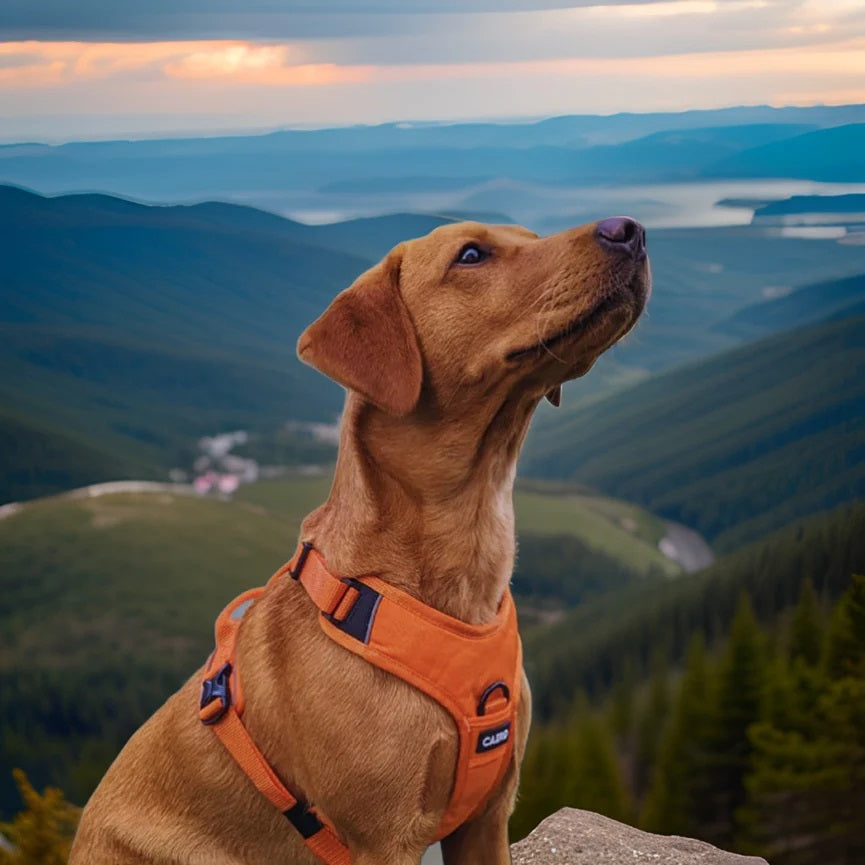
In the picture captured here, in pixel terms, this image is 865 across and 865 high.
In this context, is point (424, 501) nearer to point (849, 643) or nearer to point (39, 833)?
point (849, 643)

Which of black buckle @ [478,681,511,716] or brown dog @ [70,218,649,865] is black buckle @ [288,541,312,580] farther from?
black buckle @ [478,681,511,716]

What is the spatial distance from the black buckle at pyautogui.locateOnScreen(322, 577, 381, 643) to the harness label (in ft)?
2.71

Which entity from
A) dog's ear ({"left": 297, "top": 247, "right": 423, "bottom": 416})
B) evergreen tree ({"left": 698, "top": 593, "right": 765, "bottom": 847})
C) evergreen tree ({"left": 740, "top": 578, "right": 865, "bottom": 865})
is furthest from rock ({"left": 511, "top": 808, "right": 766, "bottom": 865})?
evergreen tree ({"left": 698, "top": 593, "right": 765, "bottom": 847})

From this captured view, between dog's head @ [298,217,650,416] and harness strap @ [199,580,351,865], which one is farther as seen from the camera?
harness strap @ [199,580,351,865]

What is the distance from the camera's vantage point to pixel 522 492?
127 m

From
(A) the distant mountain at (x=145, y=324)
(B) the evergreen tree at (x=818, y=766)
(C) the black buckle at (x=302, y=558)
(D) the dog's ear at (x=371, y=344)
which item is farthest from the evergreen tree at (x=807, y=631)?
(A) the distant mountain at (x=145, y=324)

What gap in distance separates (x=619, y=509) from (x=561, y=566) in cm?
2267

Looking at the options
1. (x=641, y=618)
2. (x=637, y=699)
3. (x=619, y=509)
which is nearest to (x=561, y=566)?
(x=619, y=509)

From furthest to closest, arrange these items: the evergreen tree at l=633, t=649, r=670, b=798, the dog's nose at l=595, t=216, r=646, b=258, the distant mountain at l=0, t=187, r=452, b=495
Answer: the distant mountain at l=0, t=187, r=452, b=495 < the evergreen tree at l=633, t=649, r=670, b=798 < the dog's nose at l=595, t=216, r=646, b=258

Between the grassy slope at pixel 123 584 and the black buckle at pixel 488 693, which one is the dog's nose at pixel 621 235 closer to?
the black buckle at pixel 488 693

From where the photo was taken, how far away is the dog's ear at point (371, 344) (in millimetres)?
5328

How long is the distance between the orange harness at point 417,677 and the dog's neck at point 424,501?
0.40ft

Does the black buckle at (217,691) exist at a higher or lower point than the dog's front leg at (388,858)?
higher

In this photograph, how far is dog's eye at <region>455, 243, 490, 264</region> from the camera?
223 inches
